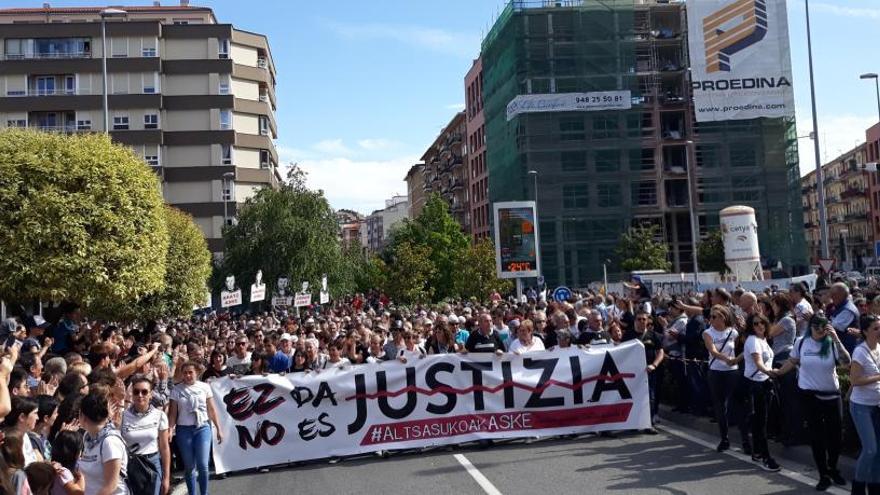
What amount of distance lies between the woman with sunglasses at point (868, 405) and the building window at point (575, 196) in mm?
49417

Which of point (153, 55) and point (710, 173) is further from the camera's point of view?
point (153, 55)

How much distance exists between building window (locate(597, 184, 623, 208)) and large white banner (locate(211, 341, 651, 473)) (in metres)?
46.1

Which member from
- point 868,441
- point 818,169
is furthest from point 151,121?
point 868,441

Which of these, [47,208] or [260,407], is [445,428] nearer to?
[260,407]

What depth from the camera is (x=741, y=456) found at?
34.3 ft

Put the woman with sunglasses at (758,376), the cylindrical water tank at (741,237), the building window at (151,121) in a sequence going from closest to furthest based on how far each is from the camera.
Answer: the woman with sunglasses at (758,376) < the cylindrical water tank at (741,237) < the building window at (151,121)

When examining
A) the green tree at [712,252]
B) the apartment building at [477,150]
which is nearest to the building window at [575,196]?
the green tree at [712,252]

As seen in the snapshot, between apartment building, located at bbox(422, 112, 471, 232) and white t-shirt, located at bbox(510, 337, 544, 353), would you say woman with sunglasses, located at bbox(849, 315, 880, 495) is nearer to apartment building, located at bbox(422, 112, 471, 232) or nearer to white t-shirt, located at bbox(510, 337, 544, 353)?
white t-shirt, located at bbox(510, 337, 544, 353)

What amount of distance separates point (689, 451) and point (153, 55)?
5850 centimetres

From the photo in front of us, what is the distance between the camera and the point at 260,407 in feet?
38.3

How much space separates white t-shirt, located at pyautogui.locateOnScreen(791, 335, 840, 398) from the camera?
858 cm

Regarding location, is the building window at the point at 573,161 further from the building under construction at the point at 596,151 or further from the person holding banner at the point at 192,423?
the person holding banner at the point at 192,423

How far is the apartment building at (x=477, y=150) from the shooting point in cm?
8469

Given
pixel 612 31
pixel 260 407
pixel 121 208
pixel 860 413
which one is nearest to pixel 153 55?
pixel 612 31
